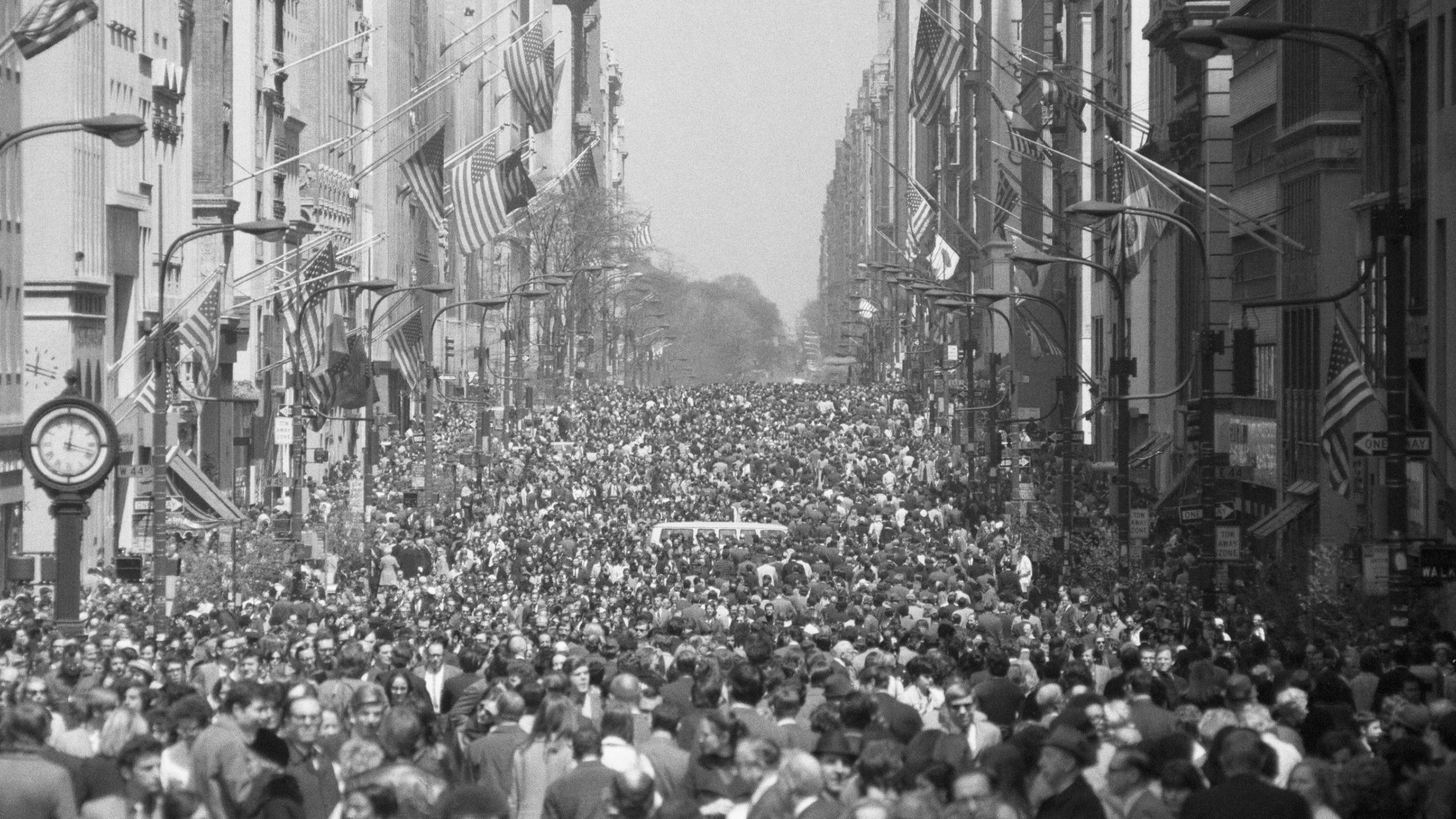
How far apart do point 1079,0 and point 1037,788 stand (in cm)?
7072

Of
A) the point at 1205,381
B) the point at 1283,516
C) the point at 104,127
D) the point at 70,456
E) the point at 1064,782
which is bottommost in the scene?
the point at 1064,782

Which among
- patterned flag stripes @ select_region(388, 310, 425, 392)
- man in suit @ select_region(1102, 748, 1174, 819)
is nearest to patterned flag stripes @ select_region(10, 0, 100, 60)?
man in suit @ select_region(1102, 748, 1174, 819)

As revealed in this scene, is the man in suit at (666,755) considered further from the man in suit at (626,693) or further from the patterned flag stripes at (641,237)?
the patterned flag stripes at (641,237)

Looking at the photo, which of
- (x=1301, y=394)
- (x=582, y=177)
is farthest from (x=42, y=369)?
(x=582, y=177)

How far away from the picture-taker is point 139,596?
3694 centimetres

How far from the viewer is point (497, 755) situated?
43.9ft

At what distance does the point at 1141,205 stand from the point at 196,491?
68.3ft

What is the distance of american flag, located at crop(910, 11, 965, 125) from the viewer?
54.1 meters

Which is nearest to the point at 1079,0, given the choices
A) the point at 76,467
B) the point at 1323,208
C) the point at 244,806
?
the point at 1323,208

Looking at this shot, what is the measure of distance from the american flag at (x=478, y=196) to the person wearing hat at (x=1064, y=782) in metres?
47.6

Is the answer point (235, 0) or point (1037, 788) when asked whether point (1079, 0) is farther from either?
point (1037, 788)

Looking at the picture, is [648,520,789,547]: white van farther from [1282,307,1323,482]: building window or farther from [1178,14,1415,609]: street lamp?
[1178,14,1415,609]: street lamp

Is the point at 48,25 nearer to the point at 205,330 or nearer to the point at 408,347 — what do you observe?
the point at 205,330

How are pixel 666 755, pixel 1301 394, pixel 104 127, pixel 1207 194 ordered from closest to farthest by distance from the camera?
pixel 666 755 < pixel 104 127 < pixel 1207 194 < pixel 1301 394
